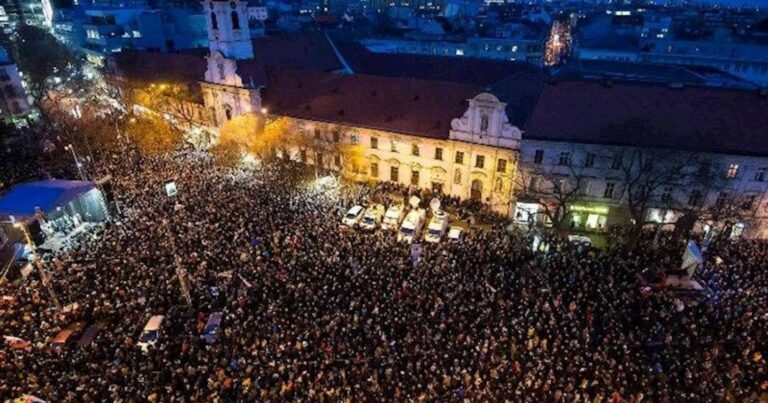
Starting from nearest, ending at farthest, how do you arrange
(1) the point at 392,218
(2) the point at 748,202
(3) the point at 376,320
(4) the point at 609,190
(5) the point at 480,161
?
(3) the point at 376,320, (2) the point at 748,202, (1) the point at 392,218, (4) the point at 609,190, (5) the point at 480,161

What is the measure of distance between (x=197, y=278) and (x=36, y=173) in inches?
969

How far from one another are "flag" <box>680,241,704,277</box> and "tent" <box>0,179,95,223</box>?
3886cm

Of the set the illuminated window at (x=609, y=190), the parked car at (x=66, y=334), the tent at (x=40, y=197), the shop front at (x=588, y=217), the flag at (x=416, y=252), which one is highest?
the tent at (x=40, y=197)

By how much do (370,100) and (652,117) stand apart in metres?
22.1

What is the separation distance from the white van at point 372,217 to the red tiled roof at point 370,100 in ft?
25.5

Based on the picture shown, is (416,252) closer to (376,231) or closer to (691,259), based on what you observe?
(376,231)

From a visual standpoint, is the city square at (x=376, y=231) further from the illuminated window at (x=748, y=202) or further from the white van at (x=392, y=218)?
the illuminated window at (x=748, y=202)

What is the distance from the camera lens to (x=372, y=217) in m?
33.6

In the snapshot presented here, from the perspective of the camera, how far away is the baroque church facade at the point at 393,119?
36344mm

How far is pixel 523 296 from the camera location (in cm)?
2452

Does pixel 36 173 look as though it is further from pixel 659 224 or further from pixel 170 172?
pixel 659 224

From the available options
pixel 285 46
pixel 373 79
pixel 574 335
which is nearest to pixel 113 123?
pixel 285 46

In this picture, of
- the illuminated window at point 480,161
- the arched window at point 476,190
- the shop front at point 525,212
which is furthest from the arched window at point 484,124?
the shop front at point 525,212

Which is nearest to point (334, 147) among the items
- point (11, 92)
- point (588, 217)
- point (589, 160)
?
point (589, 160)
